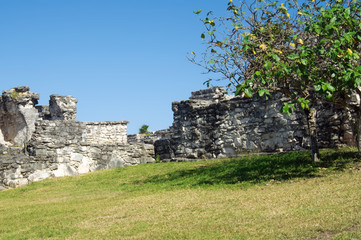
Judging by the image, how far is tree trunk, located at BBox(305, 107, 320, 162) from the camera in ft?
37.8

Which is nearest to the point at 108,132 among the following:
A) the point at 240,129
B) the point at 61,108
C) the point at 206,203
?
the point at 61,108

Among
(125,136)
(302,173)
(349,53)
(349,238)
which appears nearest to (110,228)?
(349,238)

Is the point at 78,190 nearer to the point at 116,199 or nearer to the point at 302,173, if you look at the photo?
the point at 116,199

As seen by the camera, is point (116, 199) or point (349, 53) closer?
point (349, 53)

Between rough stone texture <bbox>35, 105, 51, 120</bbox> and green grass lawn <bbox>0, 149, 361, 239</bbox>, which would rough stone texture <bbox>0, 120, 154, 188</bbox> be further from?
rough stone texture <bbox>35, 105, 51, 120</bbox>

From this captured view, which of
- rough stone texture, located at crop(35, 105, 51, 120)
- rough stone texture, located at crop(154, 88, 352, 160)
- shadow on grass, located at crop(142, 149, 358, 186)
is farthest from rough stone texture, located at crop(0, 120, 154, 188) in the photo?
rough stone texture, located at crop(35, 105, 51, 120)

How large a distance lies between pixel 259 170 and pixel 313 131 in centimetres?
181

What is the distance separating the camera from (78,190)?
12.5 meters

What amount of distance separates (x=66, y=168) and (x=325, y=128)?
8716 mm

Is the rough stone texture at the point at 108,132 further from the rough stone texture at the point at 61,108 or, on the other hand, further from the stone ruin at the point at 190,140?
the stone ruin at the point at 190,140

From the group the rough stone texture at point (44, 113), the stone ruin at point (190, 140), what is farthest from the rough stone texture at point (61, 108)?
the stone ruin at point (190, 140)

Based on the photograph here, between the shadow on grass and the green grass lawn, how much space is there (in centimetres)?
3

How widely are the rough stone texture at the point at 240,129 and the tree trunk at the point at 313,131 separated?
720mm

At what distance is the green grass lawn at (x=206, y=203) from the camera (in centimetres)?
650
